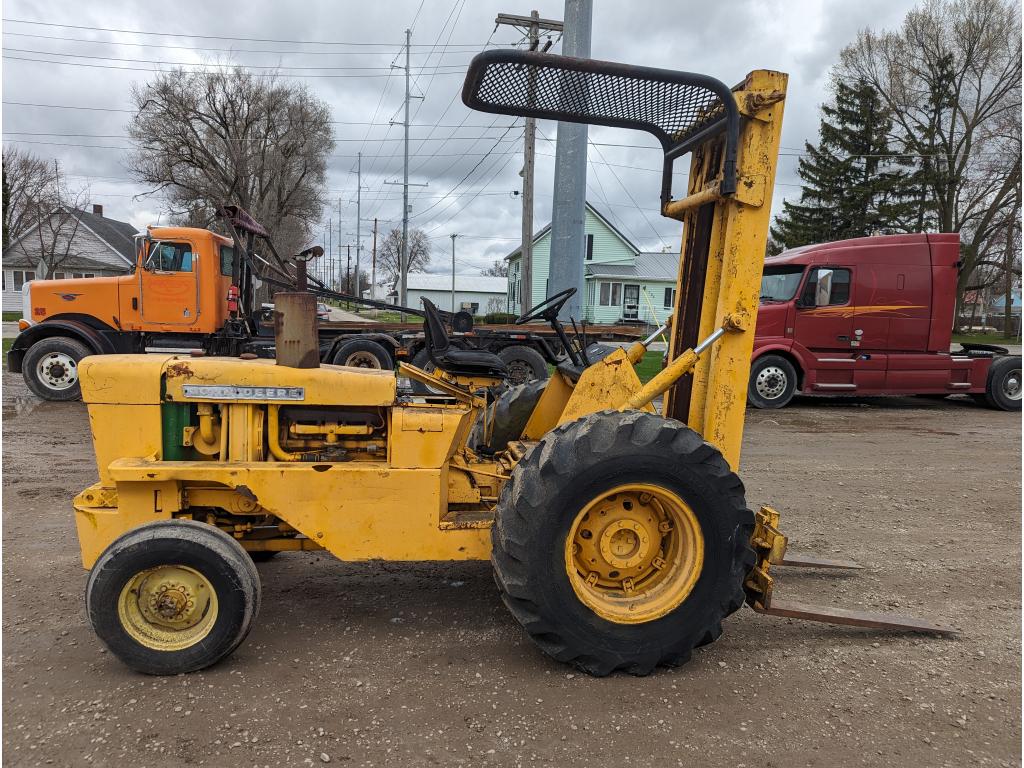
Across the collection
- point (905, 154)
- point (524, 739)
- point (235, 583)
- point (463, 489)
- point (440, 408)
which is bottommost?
point (524, 739)

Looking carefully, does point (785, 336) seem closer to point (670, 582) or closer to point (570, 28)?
point (570, 28)

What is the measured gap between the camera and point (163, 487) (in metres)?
3.18

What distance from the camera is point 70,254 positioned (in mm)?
43688

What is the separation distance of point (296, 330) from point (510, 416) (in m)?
1.71

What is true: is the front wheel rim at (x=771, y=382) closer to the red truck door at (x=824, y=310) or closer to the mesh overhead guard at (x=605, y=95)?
the red truck door at (x=824, y=310)

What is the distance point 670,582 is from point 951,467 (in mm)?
5859

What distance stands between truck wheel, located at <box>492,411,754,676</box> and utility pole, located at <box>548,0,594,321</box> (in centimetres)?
888

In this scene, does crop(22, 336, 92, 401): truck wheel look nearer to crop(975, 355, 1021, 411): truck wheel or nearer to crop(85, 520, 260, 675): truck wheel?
crop(85, 520, 260, 675): truck wheel

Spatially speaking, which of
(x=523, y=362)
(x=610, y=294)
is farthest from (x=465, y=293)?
(x=523, y=362)

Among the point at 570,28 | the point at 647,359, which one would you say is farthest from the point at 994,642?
the point at 647,359

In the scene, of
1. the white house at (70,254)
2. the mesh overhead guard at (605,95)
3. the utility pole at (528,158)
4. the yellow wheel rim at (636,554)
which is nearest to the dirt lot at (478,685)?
the yellow wheel rim at (636,554)

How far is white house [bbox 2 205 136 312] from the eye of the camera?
40.6 metres

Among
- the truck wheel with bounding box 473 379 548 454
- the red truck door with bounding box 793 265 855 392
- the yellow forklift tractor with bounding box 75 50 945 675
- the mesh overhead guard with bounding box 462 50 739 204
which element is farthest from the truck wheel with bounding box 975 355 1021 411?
the mesh overhead guard with bounding box 462 50 739 204

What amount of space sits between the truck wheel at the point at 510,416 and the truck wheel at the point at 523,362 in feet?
24.3
